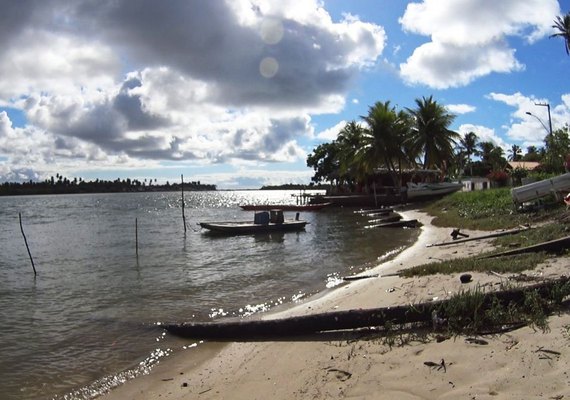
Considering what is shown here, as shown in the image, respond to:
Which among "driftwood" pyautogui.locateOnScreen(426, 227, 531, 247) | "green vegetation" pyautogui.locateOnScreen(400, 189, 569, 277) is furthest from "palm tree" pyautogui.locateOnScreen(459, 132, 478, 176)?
"driftwood" pyautogui.locateOnScreen(426, 227, 531, 247)

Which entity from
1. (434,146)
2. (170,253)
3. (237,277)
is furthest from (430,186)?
(237,277)

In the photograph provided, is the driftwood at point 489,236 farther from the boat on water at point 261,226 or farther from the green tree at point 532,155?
the green tree at point 532,155

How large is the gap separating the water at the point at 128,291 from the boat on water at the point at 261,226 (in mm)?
2152

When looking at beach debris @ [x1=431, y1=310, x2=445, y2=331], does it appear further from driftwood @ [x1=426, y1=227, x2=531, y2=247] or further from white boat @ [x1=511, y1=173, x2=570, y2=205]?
white boat @ [x1=511, y1=173, x2=570, y2=205]

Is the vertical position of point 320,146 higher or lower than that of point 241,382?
higher

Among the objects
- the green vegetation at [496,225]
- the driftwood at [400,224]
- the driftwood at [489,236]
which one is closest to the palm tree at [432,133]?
the green vegetation at [496,225]

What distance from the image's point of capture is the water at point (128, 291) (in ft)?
26.6

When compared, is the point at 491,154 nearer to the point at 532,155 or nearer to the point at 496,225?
the point at 532,155

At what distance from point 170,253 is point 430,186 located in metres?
31.3

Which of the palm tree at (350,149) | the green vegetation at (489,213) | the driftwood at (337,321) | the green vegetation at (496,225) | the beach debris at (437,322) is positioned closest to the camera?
the beach debris at (437,322)

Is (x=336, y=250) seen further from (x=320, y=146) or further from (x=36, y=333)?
(x=320, y=146)

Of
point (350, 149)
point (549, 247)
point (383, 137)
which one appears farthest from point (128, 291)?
point (350, 149)

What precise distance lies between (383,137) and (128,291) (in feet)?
134

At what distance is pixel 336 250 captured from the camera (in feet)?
69.6
